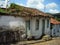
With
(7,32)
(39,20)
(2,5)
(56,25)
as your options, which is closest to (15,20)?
(7,32)

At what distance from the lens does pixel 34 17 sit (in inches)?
760

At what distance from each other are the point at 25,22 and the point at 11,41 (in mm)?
3055

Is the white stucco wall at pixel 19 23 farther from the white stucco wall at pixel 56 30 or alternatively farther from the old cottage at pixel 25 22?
the white stucco wall at pixel 56 30

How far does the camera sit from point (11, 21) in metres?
16.1

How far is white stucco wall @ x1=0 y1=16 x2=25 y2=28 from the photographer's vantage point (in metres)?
15.2

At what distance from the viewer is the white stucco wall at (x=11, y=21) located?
1516 cm

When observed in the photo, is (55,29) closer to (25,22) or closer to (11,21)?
(25,22)

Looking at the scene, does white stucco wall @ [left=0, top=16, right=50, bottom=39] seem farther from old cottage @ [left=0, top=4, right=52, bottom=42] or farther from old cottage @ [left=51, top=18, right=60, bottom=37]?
old cottage @ [left=51, top=18, right=60, bottom=37]

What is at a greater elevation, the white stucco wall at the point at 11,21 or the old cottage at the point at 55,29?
the white stucco wall at the point at 11,21

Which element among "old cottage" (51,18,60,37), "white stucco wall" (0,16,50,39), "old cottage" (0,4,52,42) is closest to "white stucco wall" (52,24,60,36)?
"old cottage" (51,18,60,37)

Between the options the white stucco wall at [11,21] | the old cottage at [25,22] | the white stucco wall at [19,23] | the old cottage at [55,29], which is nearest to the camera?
the white stucco wall at [11,21]

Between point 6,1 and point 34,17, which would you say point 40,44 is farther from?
point 6,1

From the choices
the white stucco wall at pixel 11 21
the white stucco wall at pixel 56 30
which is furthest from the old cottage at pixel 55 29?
the white stucco wall at pixel 11 21

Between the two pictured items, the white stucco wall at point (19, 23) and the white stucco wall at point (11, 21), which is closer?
the white stucco wall at point (11, 21)
